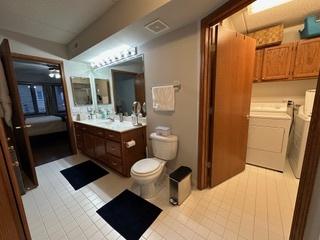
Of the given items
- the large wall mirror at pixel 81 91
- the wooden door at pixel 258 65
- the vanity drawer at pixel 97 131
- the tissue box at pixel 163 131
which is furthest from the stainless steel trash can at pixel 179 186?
the large wall mirror at pixel 81 91

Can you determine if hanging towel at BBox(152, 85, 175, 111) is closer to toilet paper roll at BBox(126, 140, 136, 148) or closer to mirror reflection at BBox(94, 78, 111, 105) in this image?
toilet paper roll at BBox(126, 140, 136, 148)

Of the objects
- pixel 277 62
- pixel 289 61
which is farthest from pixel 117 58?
pixel 289 61

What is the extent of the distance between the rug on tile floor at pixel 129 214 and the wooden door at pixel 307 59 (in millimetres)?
2993

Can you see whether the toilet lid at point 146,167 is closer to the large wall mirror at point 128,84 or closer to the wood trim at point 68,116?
the large wall mirror at point 128,84

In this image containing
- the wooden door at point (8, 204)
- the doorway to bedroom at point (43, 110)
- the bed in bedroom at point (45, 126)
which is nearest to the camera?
the wooden door at point (8, 204)

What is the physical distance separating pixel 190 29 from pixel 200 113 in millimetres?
1004

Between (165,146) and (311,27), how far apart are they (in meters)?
2.82

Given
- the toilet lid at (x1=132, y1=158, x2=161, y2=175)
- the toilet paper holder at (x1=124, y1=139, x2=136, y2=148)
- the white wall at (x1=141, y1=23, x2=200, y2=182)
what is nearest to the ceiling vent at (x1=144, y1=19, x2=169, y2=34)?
the white wall at (x1=141, y1=23, x2=200, y2=182)

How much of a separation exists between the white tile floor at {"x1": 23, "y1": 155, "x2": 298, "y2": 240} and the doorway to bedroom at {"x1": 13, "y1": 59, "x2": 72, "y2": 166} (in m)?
1.58

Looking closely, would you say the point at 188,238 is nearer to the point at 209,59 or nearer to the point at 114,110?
A: the point at 209,59

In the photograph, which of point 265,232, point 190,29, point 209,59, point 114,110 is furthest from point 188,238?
point 114,110

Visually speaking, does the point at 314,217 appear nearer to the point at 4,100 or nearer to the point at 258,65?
the point at 258,65

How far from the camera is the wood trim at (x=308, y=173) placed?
29.5 inches

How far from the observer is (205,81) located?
66.7 inches
